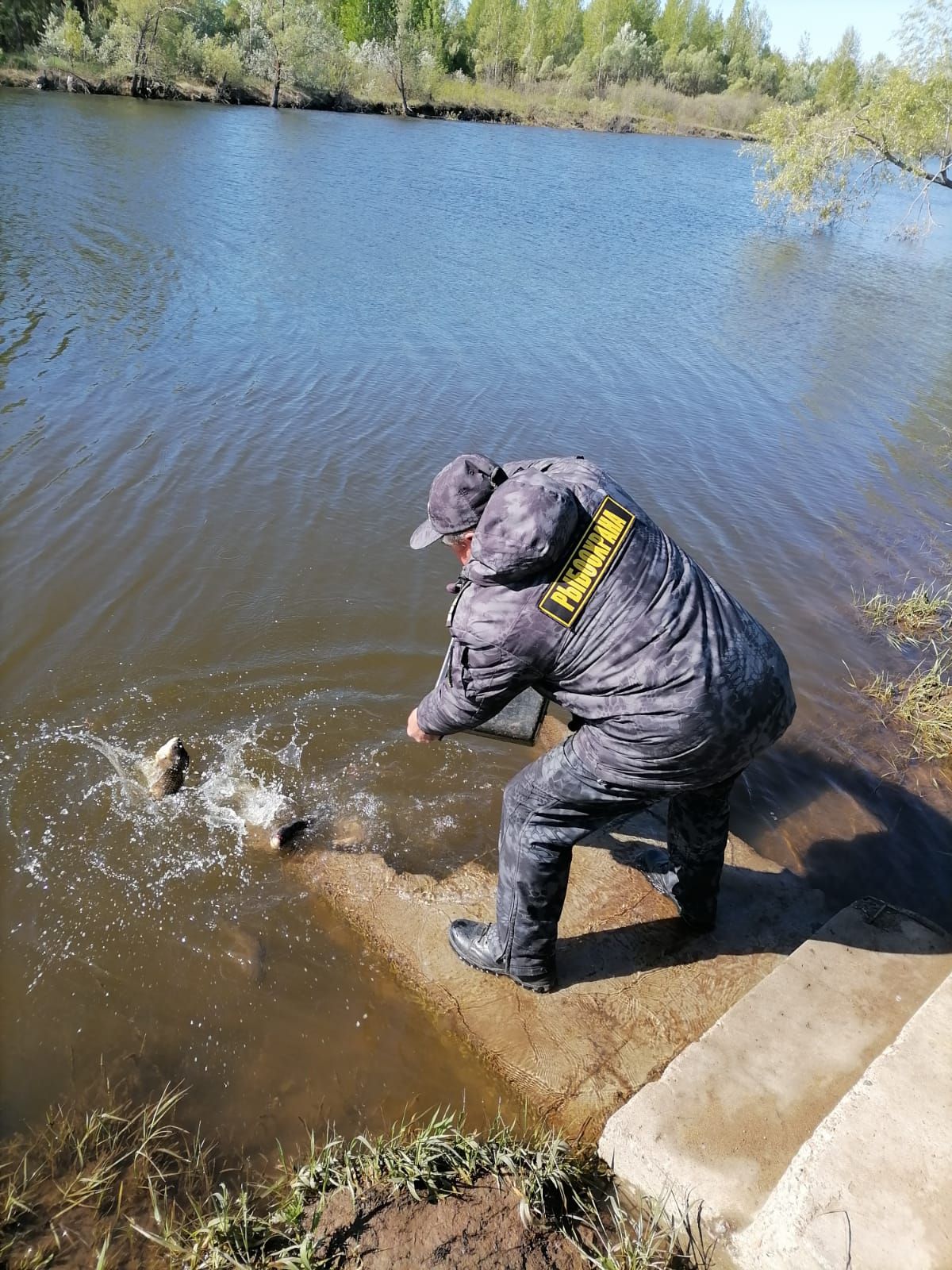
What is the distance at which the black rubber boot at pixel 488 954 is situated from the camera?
10.5ft

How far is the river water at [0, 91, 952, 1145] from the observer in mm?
3344

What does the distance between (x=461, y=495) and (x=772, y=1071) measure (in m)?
2.24

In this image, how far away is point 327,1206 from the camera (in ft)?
7.89

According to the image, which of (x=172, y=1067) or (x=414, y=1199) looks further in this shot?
(x=172, y=1067)

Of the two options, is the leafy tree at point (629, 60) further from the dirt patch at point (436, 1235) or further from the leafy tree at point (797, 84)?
the dirt patch at point (436, 1235)

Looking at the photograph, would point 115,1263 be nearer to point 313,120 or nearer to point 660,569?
point 660,569

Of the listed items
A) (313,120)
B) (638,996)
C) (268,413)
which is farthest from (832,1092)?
(313,120)

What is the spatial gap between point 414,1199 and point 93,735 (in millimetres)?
3129

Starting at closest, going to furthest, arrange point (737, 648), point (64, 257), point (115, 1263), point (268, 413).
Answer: point (115, 1263) → point (737, 648) → point (268, 413) → point (64, 257)

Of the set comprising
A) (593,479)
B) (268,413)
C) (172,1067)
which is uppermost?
(593,479)

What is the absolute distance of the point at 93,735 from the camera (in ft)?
14.9

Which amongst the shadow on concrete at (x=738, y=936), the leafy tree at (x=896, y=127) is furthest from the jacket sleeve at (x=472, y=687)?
the leafy tree at (x=896, y=127)

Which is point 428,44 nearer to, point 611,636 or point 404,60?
point 404,60

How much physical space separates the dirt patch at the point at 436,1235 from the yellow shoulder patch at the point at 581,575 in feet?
5.86
